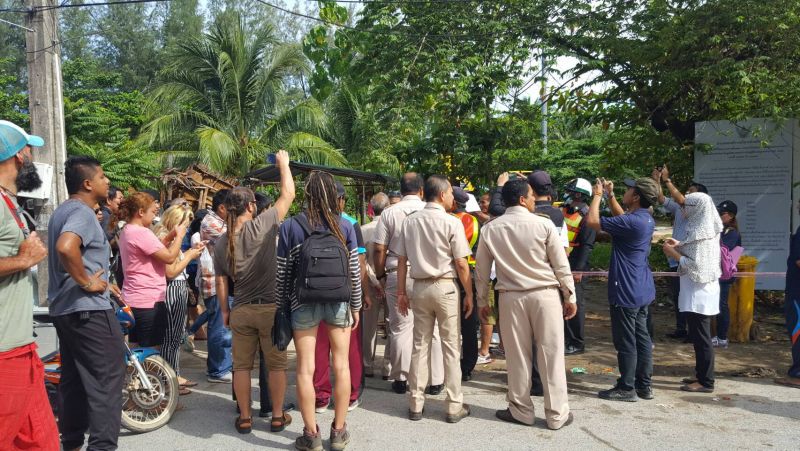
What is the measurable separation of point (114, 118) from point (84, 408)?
19.0m

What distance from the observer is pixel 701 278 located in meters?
6.04

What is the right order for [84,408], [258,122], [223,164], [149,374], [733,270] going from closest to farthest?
[84,408], [149,374], [733,270], [223,164], [258,122]

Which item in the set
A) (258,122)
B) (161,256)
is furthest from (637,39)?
(258,122)

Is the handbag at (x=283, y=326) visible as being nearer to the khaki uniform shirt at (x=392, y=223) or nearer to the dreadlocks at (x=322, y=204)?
the dreadlocks at (x=322, y=204)

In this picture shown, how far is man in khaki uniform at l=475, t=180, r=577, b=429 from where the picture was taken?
5137 millimetres

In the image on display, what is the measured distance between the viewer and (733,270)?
783cm

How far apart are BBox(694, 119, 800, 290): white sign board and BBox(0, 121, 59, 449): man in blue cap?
8.55 metres

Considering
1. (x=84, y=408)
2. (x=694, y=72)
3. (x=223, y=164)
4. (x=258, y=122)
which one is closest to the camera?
(x=84, y=408)

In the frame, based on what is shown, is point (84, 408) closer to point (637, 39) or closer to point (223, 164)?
point (637, 39)

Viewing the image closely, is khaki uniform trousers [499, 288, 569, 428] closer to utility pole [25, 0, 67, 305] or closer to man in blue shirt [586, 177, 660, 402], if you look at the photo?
man in blue shirt [586, 177, 660, 402]

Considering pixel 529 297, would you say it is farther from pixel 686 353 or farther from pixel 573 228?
pixel 686 353

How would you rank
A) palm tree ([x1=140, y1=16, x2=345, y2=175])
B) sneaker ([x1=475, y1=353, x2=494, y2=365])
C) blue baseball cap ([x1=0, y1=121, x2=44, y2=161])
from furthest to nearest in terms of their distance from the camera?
palm tree ([x1=140, y1=16, x2=345, y2=175]) → sneaker ([x1=475, y1=353, x2=494, y2=365]) → blue baseball cap ([x1=0, y1=121, x2=44, y2=161])

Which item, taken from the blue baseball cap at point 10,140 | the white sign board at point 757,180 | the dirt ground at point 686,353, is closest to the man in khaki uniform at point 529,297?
the dirt ground at point 686,353

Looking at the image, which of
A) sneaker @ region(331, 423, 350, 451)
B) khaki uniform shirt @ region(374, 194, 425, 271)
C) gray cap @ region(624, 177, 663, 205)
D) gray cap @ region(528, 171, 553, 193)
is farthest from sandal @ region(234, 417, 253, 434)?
gray cap @ region(624, 177, 663, 205)
